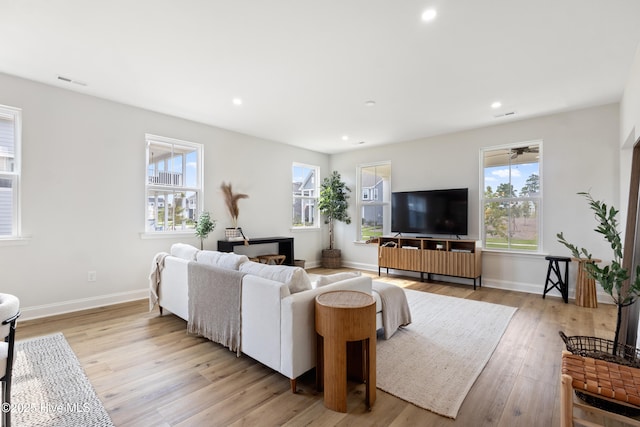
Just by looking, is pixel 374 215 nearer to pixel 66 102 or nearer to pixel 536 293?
pixel 536 293

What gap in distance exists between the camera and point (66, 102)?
3582 mm

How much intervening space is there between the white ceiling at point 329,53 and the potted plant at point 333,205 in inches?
101

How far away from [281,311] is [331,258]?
4714 millimetres

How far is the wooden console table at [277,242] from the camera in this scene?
15.9 ft

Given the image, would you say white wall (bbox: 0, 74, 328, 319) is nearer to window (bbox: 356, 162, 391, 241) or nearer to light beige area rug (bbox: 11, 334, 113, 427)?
light beige area rug (bbox: 11, 334, 113, 427)

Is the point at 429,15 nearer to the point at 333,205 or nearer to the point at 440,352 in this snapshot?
the point at 440,352

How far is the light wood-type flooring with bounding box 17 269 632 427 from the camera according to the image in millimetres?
1775

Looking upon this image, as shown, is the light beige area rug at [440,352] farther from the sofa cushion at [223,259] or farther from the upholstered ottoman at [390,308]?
the sofa cushion at [223,259]

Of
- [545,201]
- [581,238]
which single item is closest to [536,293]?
[581,238]

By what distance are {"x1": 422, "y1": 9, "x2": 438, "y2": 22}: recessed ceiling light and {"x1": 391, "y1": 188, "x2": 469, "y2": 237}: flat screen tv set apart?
11.3 ft

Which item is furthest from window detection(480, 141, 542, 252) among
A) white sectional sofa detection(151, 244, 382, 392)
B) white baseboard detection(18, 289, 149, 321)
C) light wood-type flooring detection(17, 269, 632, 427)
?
white baseboard detection(18, 289, 149, 321)

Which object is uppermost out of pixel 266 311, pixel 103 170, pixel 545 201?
pixel 103 170

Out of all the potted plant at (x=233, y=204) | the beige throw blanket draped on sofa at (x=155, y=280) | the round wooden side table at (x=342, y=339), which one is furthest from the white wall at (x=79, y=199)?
the round wooden side table at (x=342, y=339)

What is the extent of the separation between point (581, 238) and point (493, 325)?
2.24 meters
